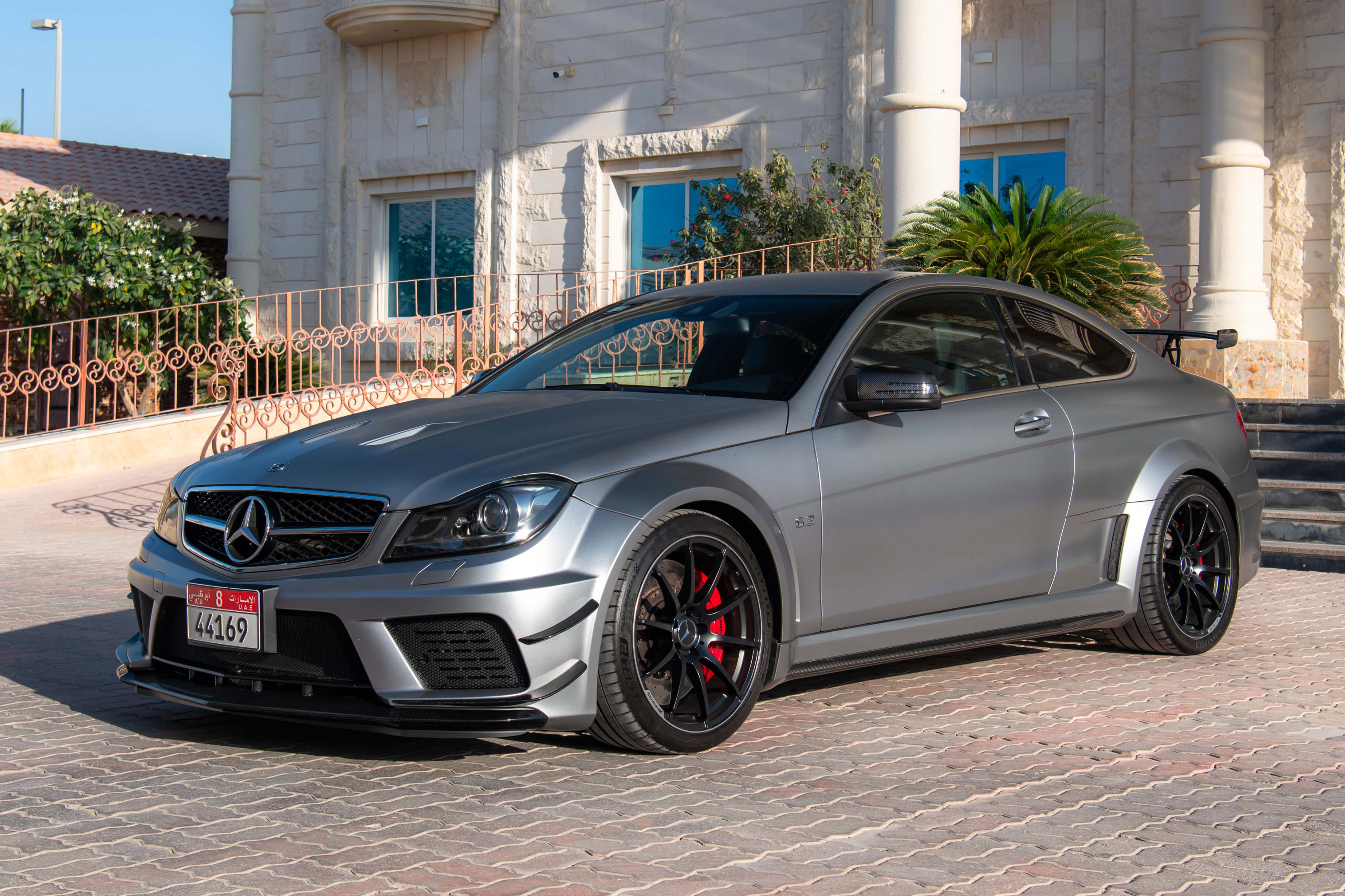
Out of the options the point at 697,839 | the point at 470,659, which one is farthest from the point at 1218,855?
the point at 470,659

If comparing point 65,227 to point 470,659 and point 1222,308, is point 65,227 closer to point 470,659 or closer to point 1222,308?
point 1222,308

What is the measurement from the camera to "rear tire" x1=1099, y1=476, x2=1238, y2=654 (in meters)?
5.91

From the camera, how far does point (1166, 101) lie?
49.2ft

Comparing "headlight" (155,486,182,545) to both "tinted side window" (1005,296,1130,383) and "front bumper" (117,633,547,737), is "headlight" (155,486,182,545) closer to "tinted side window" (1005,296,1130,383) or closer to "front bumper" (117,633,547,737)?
"front bumper" (117,633,547,737)

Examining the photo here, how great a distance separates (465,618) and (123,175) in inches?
896

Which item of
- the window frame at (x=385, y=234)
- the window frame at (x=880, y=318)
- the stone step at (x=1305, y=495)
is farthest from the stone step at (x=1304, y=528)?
the window frame at (x=385, y=234)

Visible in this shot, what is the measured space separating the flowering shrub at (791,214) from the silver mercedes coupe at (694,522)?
832 cm

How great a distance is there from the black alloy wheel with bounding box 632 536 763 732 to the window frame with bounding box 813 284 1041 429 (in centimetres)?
67

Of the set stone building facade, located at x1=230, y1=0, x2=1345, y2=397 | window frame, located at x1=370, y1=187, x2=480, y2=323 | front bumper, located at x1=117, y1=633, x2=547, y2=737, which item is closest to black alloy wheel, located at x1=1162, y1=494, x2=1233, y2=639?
front bumper, located at x1=117, y1=633, x2=547, y2=737

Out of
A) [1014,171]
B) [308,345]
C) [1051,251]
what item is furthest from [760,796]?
[1014,171]

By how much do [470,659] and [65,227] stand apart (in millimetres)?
16013

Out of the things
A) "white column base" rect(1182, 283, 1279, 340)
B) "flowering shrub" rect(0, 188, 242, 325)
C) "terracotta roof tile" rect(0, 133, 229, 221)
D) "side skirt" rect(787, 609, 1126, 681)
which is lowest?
"side skirt" rect(787, 609, 1126, 681)

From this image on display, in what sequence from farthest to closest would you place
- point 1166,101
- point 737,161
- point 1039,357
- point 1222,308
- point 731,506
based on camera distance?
point 737,161 → point 1166,101 → point 1222,308 → point 1039,357 → point 731,506

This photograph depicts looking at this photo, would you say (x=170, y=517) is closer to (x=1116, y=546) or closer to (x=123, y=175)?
(x=1116, y=546)
